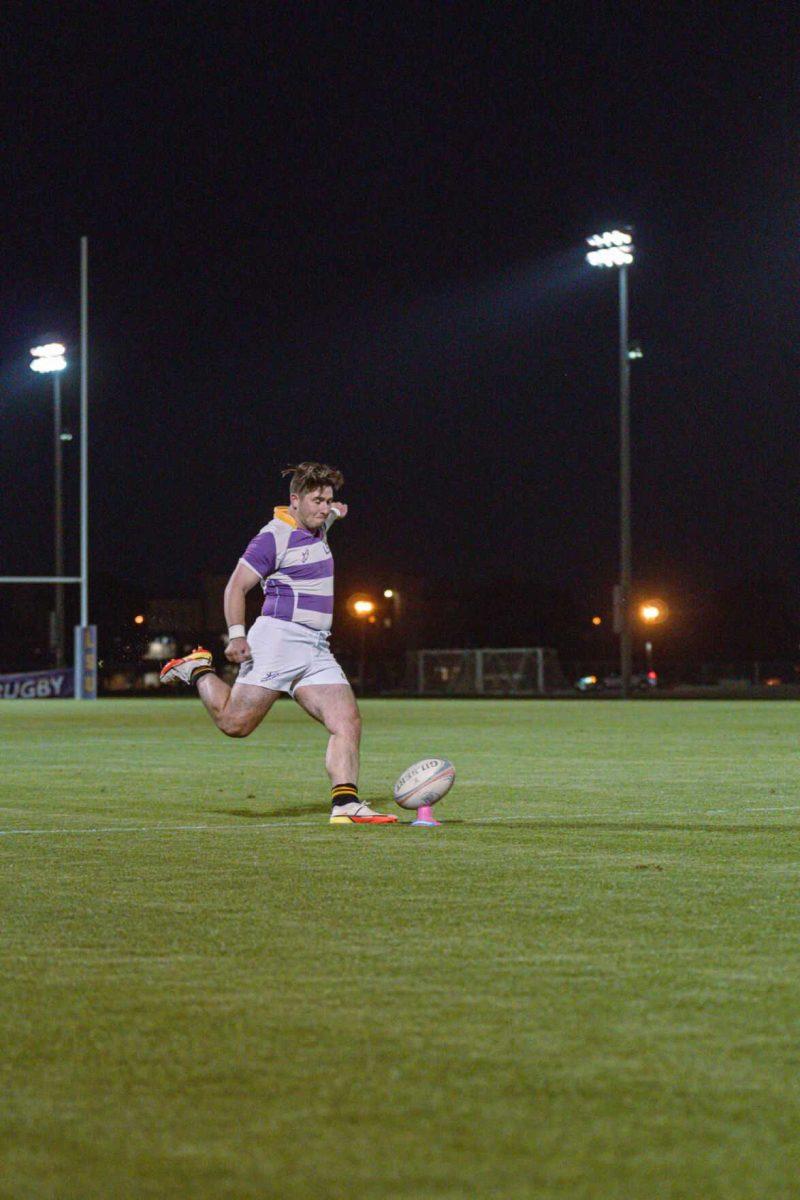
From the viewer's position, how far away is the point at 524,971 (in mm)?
5059

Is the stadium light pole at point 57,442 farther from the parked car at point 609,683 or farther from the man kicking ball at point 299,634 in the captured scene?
the man kicking ball at point 299,634

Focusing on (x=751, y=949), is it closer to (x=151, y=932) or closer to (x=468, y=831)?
(x=151, y=932)

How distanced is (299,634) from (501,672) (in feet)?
173

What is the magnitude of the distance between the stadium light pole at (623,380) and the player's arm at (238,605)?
38.8 meters

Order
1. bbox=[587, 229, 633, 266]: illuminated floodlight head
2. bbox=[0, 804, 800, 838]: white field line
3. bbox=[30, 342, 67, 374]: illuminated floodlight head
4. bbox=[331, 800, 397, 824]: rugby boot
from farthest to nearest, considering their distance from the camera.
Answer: bbox=[30, 342, 67, 374]: illuminated floodlight head, bbox=[587, 229, 633, 266]: illuminated floodlight head, bbox=[331, 800, 397, 824]: rugby boot, bbox=[0, 804, 800, 838]: white field line

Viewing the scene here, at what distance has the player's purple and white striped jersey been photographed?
9.83 meters

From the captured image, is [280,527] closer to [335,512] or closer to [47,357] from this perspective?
[335,512]

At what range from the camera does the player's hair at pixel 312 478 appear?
973 cm

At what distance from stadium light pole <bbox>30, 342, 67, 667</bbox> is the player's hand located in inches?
1684

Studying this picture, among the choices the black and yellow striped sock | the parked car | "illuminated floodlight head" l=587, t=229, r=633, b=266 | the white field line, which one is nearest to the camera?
the white field line

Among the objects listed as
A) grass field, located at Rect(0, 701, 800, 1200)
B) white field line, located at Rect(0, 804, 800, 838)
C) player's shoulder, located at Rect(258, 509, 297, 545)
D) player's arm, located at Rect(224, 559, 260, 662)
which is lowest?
white field line, located at Rect(0, 804, 800, 838)

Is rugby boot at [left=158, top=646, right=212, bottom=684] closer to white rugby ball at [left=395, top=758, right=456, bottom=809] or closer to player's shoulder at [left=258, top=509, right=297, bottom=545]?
player's shoulder at [left=258, top=509, right=297, bottom=545]

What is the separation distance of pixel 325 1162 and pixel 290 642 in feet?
21.9

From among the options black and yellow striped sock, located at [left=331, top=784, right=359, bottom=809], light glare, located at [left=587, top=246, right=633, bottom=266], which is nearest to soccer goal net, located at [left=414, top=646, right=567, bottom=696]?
light glare, located at [left=587, top=246, right=633, bottom=266]
